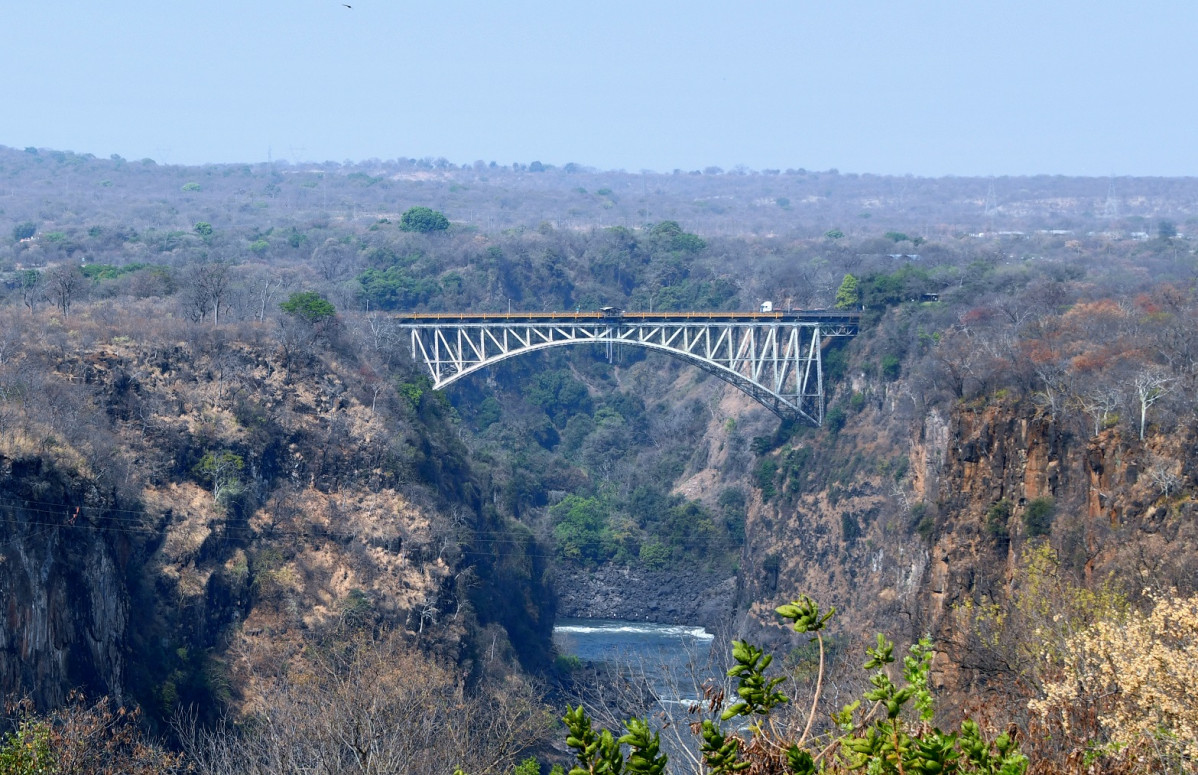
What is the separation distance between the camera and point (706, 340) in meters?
64.9

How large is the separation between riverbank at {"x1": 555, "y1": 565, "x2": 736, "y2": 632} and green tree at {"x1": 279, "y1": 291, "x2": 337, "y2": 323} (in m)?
20.4

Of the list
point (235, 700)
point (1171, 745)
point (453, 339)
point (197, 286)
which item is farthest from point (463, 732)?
point (453, 339)

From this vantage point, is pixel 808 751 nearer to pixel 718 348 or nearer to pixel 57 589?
pixel 57 589

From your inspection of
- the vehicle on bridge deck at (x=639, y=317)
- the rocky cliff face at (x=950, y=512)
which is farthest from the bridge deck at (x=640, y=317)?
the rocky cliff face at (x=950, y=512)

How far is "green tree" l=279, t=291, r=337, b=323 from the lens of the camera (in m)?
58.5

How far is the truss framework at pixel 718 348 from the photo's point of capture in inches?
2507

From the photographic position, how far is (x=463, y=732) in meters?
32.3

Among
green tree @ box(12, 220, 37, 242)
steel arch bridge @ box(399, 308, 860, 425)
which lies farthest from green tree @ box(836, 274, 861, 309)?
green tree @ box(12, 220, 37, 242)

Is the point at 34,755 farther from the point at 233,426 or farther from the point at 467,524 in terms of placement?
the point at 467,524

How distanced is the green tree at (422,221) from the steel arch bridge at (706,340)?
37.6 meters

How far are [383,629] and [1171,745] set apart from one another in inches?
1273

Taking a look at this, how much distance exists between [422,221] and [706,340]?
51470 mm

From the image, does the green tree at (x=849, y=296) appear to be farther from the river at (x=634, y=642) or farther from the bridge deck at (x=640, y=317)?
the river at (x=634, y=642)

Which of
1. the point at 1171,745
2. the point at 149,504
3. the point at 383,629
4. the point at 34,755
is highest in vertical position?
the point at 1171,745
